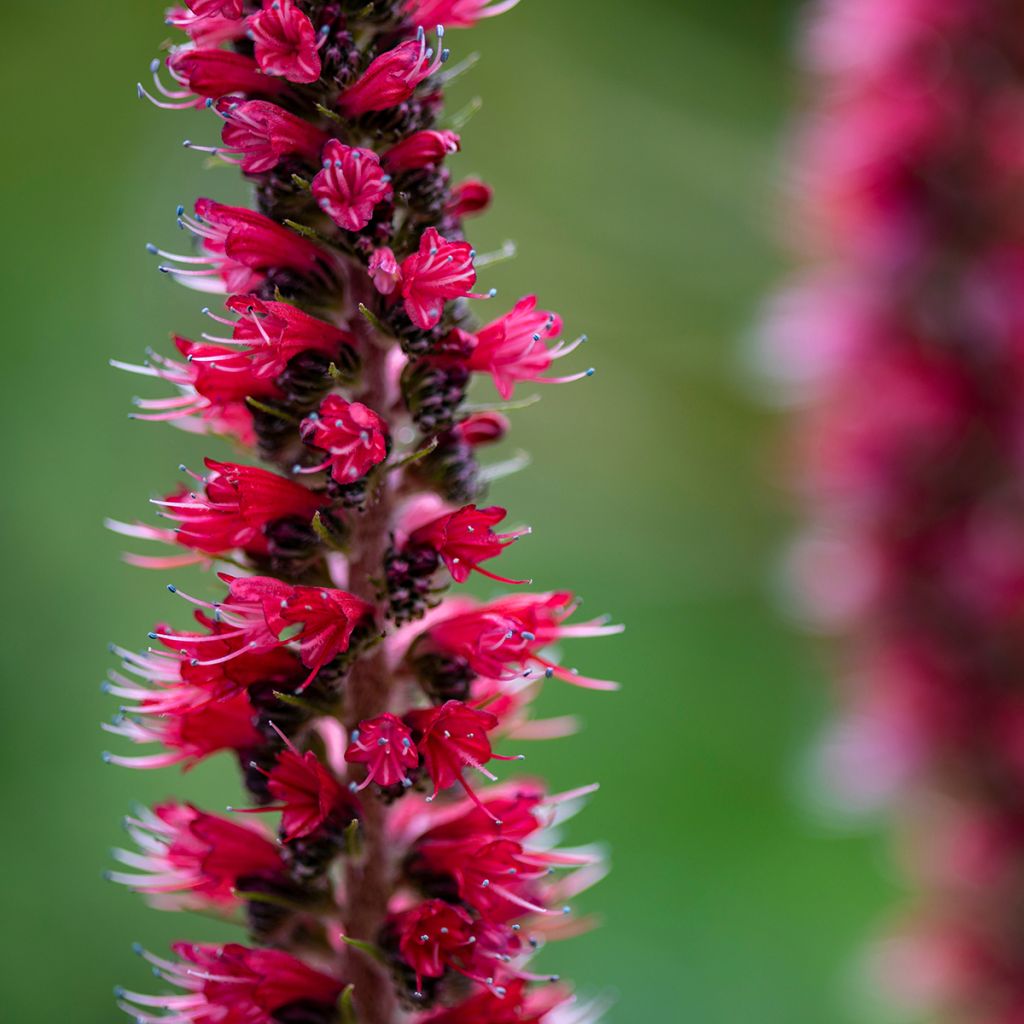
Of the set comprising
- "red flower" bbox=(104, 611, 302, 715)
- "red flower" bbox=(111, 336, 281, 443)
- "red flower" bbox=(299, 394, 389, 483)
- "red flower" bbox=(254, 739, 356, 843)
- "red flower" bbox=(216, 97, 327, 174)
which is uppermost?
"red flower" bbox=(216, 97, 327, 174)

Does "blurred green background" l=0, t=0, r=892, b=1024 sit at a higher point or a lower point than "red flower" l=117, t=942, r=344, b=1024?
higher

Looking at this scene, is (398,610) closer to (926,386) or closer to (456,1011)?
(456,1011)

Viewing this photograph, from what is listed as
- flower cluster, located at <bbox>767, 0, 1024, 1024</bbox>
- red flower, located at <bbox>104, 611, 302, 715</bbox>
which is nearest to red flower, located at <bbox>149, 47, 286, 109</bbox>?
red flower, located at <bbox>104, 611, 302, 715</bbox>

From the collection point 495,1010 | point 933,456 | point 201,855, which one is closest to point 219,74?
point 201,855

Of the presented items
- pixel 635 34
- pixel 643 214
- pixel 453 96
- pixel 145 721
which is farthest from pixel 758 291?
pixel 145 721

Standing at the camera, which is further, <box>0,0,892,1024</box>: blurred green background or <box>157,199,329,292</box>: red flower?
<box>0,0,892,1024</box>: blurred green background

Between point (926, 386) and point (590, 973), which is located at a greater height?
point (926, 386)

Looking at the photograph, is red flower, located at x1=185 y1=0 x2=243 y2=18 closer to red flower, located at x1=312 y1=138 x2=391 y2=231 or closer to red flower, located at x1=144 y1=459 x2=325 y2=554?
red flower, located at x1=312 y1=138 x2=391 y2=231
